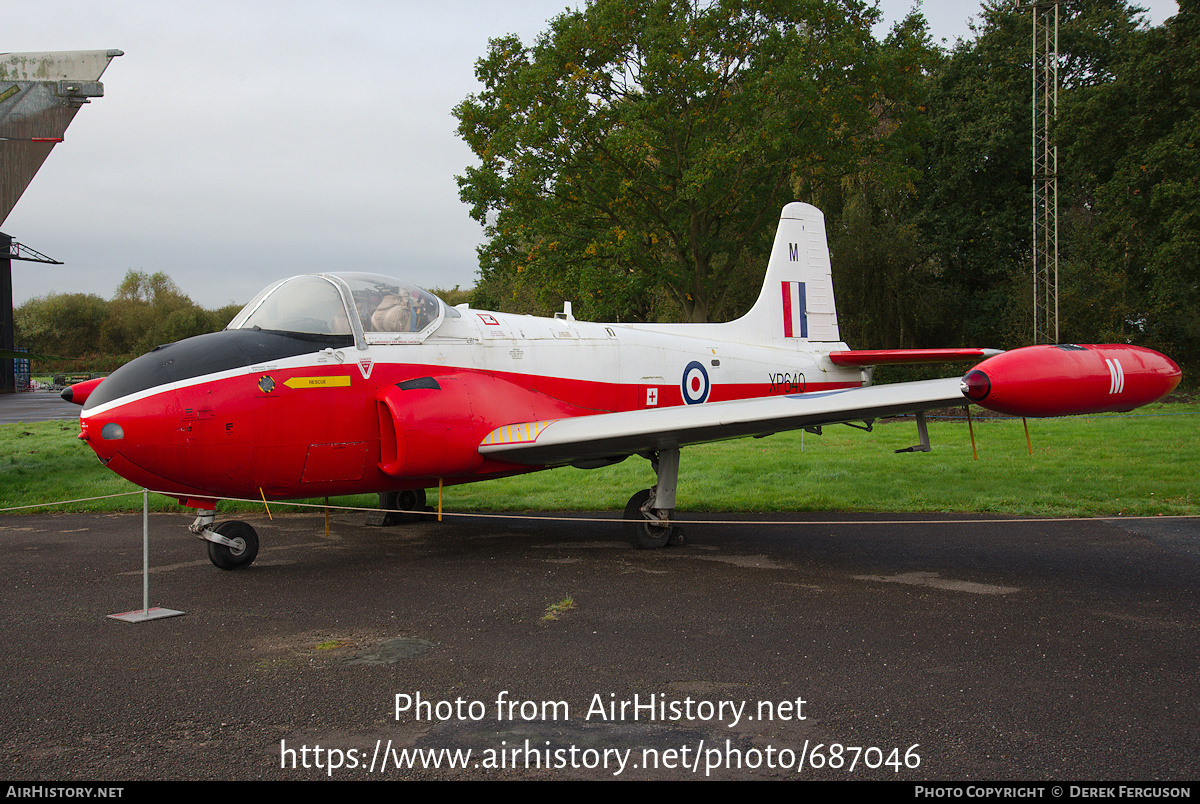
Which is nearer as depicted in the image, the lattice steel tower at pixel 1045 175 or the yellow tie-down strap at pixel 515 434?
the yellow tie-down strap at pixel 515 434

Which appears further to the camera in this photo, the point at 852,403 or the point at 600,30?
the point at 600,30

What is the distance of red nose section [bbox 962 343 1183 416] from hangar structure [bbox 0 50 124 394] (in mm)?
19974

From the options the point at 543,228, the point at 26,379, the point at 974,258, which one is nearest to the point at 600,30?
the point at 543,228

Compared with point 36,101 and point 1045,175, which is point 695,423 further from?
point 1045,175

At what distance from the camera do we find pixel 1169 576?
620cm

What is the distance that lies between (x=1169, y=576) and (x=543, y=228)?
21.6 metres

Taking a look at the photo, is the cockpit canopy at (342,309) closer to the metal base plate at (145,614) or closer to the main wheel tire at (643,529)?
the metal base plate at (145,614)

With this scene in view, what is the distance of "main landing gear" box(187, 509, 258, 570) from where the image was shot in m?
6.62

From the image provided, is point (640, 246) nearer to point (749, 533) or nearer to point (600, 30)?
point (600, 30)

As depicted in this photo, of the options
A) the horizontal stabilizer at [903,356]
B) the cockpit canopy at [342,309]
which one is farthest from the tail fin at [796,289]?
the cockpit canopy at [342,309]

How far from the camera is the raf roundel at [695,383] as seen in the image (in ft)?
30.5

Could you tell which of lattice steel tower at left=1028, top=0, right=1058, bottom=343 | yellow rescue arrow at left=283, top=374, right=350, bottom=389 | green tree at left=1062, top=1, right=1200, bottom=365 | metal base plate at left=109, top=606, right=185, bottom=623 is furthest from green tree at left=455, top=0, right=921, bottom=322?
metal base plate at left=109, top=606, right=185, bottom=623

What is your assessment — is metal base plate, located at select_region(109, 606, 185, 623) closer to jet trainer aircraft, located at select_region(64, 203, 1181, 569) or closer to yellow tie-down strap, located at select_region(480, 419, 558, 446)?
jet trainer aircraft, located at select_region(64, 203, 1181, 569)

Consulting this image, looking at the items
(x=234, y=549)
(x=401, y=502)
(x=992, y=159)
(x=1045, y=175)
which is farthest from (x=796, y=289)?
(x=992, y=159)
